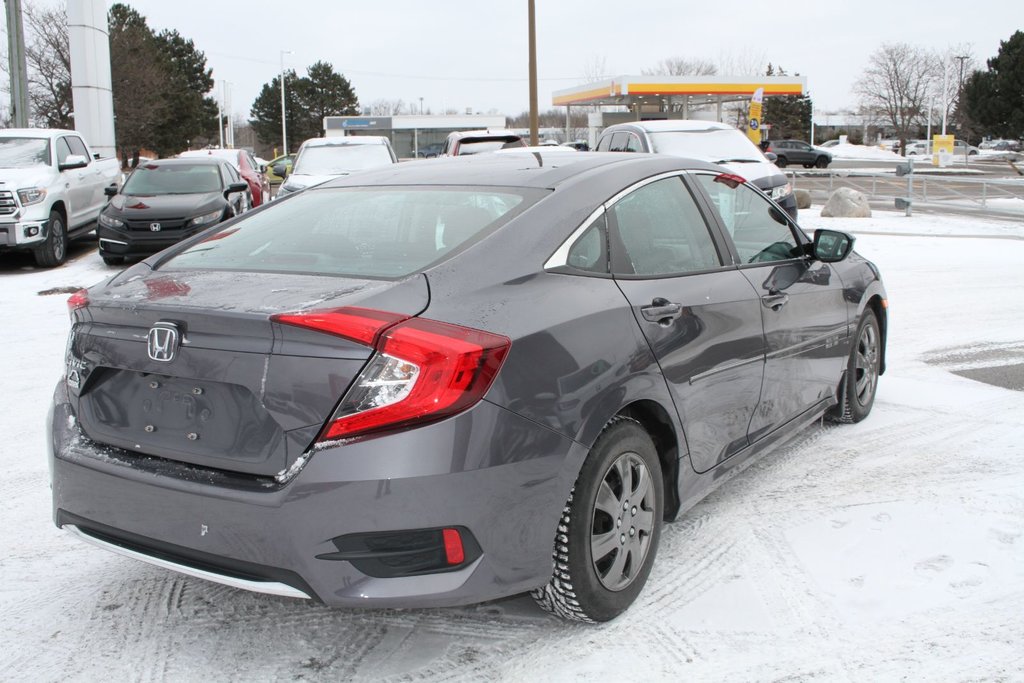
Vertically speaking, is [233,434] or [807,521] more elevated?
[233,434]

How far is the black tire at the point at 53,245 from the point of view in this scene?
13633 mm

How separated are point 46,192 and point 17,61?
8824 millimetres

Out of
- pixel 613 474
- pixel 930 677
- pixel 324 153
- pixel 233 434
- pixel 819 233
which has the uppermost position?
pixel 324 153

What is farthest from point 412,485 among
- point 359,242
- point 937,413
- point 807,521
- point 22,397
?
point 22,397

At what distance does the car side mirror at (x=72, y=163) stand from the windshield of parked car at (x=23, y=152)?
206 millimetres

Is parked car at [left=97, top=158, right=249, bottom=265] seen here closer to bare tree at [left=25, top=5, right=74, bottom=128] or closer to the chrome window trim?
the chrome window trim

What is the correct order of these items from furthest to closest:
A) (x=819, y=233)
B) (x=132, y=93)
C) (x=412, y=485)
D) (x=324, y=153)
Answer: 1. (x=132, y=93)
2. (x=324, y=153)
3. (x=819, y=233)
4. (x=412, y=485)

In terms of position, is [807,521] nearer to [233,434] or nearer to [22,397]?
[233,434]

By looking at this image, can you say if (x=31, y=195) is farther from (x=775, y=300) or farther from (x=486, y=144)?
(x=775, y=300)

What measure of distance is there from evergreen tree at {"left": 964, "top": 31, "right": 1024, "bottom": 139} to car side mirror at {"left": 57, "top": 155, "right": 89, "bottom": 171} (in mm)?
58808

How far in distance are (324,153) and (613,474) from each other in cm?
1449

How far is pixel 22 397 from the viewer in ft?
21.3

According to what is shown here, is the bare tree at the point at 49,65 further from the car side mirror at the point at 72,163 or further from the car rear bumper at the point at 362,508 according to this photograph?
the car rear bumper at the point at 362,508

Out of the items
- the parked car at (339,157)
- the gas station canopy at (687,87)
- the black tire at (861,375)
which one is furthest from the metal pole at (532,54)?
the gas station canopy at (687,87)
